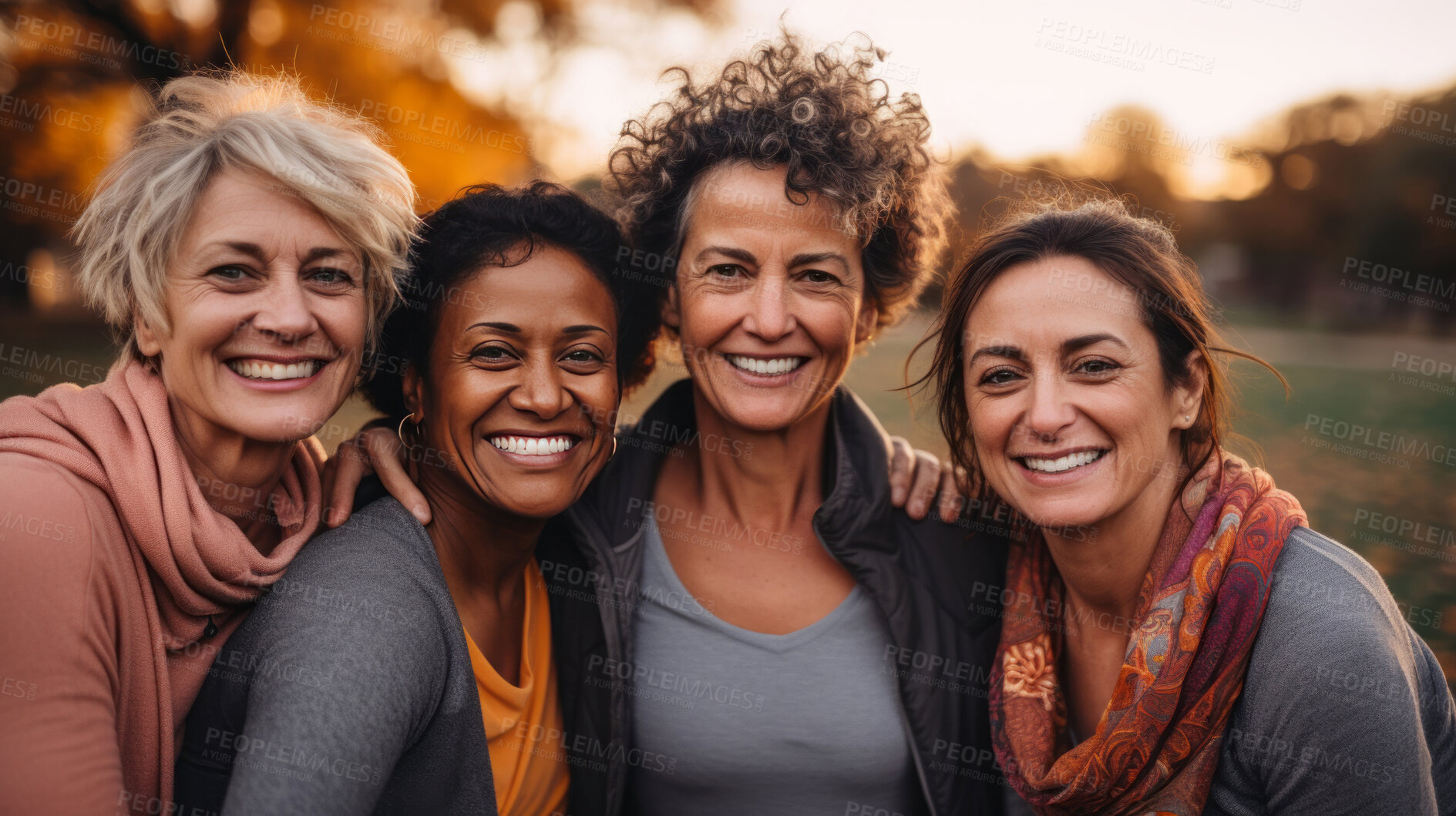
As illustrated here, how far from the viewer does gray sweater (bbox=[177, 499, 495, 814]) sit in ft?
6.70

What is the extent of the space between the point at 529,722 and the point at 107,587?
1.22 metres

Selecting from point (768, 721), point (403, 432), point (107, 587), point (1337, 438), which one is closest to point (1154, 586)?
point (768, 721)

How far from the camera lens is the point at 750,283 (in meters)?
3.08

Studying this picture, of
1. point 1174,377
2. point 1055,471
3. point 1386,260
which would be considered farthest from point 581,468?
point 1386,260

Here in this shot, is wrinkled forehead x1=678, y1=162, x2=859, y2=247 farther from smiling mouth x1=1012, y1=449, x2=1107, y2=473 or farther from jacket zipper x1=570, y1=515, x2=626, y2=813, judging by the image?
jacket zipper x1=570, y1=515, x2=626, y2=813

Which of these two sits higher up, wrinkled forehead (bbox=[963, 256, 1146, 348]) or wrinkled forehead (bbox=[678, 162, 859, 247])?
wrinkled forehead (bbox=[678, 162, 859, 247])

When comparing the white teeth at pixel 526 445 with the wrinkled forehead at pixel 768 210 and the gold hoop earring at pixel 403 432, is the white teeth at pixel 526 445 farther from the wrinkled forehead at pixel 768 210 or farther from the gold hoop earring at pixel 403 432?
the wrinkled forehead at pixel 768 210

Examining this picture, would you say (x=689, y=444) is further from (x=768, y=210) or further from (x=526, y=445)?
(x=768, y=210)

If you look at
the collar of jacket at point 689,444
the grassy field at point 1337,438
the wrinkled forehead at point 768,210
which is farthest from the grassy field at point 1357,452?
the wrinkled forehead at point 768,210

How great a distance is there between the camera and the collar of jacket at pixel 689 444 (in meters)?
3.13

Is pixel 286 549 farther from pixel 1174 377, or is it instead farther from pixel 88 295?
pixel 1174 377

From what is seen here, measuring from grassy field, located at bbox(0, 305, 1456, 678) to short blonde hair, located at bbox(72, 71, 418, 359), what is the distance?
1327 mm

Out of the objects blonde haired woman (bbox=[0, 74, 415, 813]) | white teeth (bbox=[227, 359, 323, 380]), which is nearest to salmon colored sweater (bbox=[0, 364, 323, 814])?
blonde haired woman (bbox=[0, 74, 415, 813])

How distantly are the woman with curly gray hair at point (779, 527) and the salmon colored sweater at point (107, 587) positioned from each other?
3.66ft
